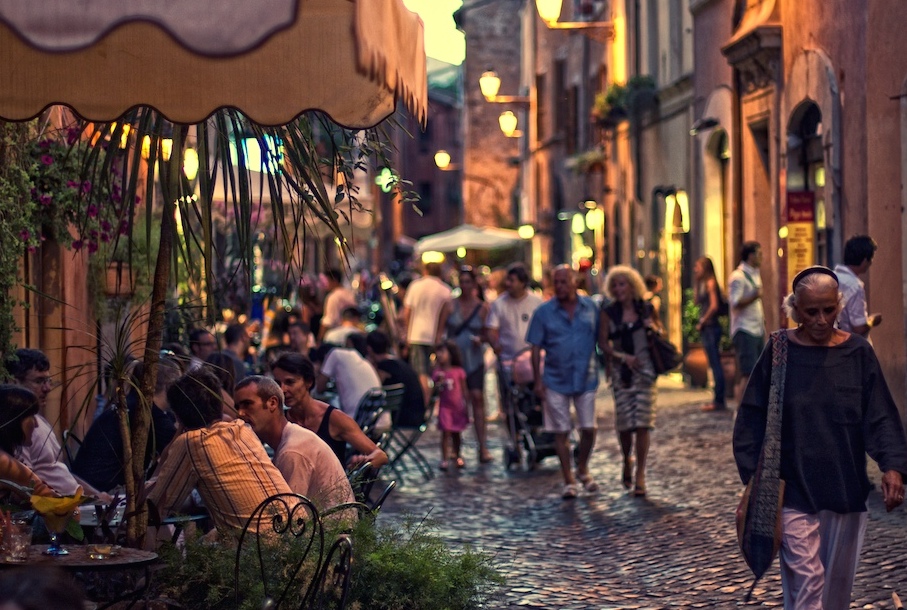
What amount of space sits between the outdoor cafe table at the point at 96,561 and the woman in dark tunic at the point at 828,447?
90.3 inches

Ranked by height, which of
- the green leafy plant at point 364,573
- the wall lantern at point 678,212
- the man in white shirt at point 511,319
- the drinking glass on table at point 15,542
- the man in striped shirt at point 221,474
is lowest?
the green leafy plant at point 364,573

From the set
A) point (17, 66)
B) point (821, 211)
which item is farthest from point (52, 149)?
point (821, 211)

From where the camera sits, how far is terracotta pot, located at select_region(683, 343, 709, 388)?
19.5m

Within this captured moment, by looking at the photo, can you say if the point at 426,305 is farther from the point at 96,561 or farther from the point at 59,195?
the point at 96,561

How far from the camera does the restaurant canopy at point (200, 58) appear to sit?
186 inches

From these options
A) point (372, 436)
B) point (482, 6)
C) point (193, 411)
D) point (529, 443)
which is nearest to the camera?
point (193, 411)

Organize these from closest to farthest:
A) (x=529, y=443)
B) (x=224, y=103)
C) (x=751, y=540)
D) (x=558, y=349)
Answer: (x=224, y=103), (x=751, y=540), (x=558, y=349), (x=529, y=443)

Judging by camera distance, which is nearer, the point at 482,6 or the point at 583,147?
the point at 583,147

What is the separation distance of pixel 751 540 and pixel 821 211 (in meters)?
10.6

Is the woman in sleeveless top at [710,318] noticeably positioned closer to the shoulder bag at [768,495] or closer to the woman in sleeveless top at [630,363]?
the woman in sleeveless top at [630,363]

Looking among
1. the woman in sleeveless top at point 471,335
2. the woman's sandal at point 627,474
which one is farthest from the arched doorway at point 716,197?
the woman's sandal at point 627,474

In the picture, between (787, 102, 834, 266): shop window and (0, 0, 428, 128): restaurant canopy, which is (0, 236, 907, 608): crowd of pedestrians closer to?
(0, 0, 428, 128): restaurant canopy

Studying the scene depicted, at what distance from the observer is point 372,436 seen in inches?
424

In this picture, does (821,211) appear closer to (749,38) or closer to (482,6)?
(749,38)
